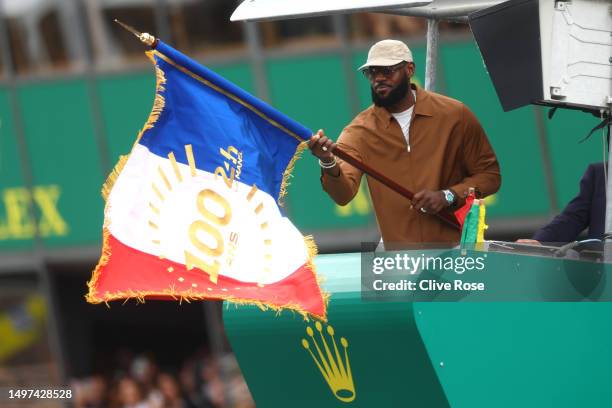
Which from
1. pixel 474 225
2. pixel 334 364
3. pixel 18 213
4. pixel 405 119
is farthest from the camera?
pixel 18 213

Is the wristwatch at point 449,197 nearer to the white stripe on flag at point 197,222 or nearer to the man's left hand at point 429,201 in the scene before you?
the man's left hand at point 429,201

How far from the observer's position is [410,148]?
6.74 meters

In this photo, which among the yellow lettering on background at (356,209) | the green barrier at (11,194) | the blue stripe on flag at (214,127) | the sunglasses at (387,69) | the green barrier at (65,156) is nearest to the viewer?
the blue stripe on flag at (214,127)

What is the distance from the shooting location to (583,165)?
17.3 metres

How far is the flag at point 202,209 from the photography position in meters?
5.84

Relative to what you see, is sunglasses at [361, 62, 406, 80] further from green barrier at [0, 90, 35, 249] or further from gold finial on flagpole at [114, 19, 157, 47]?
green barrier at [0, 90, 35, 249]

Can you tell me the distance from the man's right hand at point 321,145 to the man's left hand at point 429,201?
44 cm

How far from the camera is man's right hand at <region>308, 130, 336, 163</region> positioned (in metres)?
6.30

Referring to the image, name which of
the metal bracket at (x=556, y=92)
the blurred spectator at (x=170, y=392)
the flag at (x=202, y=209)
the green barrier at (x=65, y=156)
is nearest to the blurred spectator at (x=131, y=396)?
the blurred spectator at (x=170, y=392)

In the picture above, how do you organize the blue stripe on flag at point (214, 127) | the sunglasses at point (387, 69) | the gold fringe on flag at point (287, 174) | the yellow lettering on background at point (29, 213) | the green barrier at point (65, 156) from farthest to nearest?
the yellow lettering on background at point (29, 213) → the green barrier at point (65, 156) → the sunglasses at point (387, 69) → the gold fringe on flag at point (287, 174) → the blue stripe on flag at point (214, 127)

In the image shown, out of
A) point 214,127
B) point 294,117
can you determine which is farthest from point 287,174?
point 294,117

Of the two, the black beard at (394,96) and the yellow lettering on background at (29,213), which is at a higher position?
the black beard at (394,96)

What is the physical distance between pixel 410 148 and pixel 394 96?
23 centimetres

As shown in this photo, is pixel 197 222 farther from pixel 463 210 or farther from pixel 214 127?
pixel 463 210
